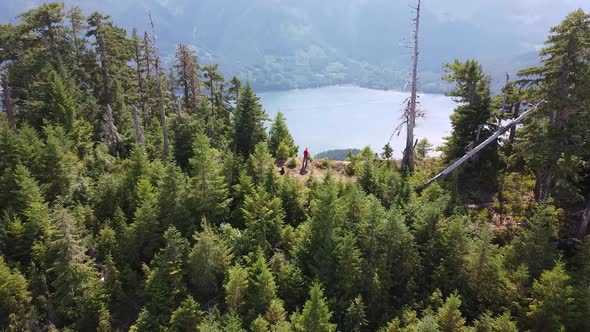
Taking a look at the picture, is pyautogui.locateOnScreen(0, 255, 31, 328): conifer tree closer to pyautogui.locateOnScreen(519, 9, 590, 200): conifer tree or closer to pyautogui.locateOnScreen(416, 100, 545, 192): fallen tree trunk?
pyautogui.locateOnScreen(416, 100, 545, 192): fallen tree trunk

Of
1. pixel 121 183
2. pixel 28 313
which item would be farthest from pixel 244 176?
pixel 28 313

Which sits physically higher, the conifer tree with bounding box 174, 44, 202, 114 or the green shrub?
the conifer tree with bounding box 174, 44, 202, 114

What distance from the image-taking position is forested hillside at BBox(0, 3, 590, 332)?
56.6 ft

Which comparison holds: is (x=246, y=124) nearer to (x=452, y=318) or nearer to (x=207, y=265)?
(x=207, y=265)

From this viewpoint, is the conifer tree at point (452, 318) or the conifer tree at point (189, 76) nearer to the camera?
the conifer tree at point (452, 318)

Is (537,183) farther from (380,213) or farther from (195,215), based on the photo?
(195,215)

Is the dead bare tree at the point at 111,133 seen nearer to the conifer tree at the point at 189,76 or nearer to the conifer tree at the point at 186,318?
the conifer tree at the point at 189,76

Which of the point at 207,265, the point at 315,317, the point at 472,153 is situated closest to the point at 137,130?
the point at 207,265

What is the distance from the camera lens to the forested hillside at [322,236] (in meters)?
17.2

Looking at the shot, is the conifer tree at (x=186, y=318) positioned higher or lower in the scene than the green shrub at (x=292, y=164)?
lower

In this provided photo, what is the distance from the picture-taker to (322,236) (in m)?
20.0

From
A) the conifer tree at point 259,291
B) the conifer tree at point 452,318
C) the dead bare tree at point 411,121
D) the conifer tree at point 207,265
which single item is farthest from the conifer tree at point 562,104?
the conifer tree at point 207,265

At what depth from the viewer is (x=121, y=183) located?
82.8ft

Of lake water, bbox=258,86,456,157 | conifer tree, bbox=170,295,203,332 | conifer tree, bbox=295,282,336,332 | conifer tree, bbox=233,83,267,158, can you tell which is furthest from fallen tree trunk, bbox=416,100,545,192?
lake water, bbox=258,86,456,157
